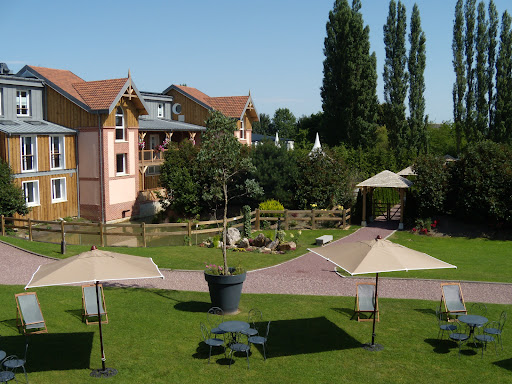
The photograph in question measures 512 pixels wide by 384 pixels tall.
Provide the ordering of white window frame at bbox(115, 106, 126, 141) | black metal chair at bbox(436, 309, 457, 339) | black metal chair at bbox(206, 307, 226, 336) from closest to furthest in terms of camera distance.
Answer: black metal chair at bbox(436, 309, 457, 339)
black metal chair at bbox(206, 307, 226, 336)
white window frame at bbox(115, 106, 126, 141)

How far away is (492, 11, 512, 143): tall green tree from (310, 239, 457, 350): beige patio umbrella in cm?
3856

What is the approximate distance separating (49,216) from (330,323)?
2419 centimetres

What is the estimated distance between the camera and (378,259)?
1071 centimetres

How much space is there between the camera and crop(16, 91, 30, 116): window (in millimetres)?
32531

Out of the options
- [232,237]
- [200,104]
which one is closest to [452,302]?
[232,237]

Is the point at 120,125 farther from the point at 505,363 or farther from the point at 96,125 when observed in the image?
the point at 505,363

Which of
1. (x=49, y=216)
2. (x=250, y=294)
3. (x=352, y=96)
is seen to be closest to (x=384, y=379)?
(x=250, y=294)

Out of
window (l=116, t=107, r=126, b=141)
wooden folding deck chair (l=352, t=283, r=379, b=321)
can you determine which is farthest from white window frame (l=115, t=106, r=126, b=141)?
wooden folding deck chair (l=352, t=283, r=379, b=321)

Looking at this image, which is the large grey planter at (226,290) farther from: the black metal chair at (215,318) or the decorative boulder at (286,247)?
the decorative boulder at (286,247)

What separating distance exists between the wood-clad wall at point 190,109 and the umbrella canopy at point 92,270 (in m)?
37.6

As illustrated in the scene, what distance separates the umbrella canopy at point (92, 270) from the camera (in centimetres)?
953

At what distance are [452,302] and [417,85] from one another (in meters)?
39.0

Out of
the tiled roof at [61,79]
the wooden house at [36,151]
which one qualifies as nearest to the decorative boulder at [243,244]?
the wooden house at [36,151]

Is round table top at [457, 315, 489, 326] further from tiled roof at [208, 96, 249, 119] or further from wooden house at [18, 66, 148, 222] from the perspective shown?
tiled roof at [208, 96, 249, 119]
